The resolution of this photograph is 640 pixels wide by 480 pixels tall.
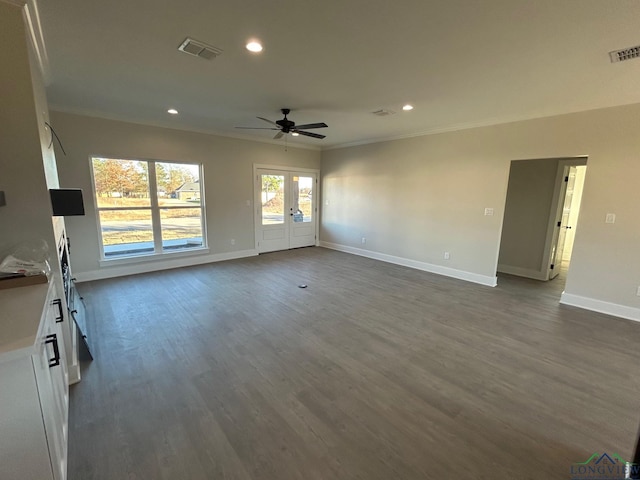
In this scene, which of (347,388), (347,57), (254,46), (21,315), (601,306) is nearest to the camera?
(21,315)

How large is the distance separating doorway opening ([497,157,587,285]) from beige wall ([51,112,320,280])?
474cm

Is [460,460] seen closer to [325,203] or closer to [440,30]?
[440,30]

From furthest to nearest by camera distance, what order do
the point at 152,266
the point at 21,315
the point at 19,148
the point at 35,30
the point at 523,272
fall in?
the point at 523,272 < the point at 152,266 < the point at 35,30 < the point at 19,148 < the point at 21,315

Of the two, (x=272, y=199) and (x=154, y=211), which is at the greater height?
(x=272, y=199)

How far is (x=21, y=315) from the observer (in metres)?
1.30

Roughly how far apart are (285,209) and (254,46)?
494 centimetres

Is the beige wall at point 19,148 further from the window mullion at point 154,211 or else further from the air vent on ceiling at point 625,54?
the air vent on ceiling at point 625,54

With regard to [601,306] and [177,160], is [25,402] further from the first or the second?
[601,306]

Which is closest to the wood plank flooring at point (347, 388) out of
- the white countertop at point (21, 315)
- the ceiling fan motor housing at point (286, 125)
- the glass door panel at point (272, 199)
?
the white countertop at point (21, 315)

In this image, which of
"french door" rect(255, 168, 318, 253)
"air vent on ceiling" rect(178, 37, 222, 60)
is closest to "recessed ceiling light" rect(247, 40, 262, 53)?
"air vent on ceiling" rect(178, 37, 222, 60)

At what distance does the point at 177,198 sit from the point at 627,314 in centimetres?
736

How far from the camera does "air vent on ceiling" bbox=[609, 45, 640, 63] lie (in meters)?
2.29

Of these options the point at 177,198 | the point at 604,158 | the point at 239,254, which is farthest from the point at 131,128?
the point at 604,158

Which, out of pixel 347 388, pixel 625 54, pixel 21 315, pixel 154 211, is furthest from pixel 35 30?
pixel 625 54
